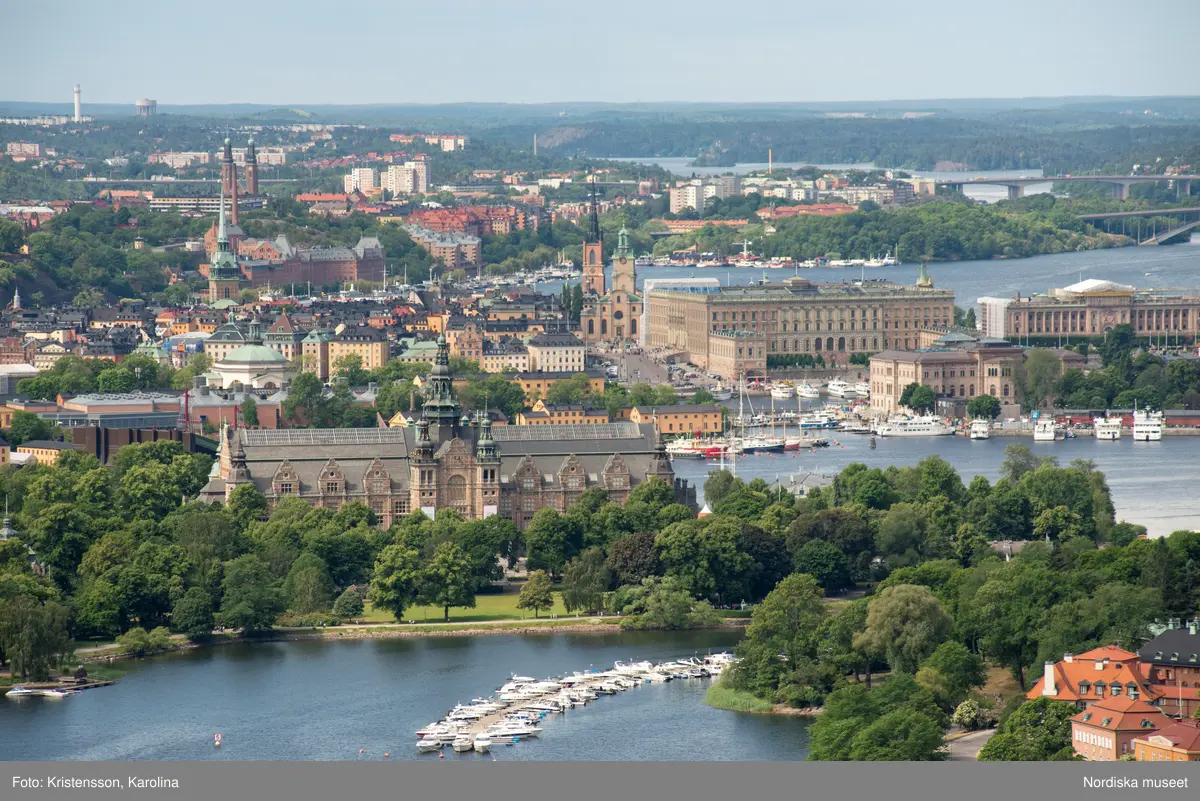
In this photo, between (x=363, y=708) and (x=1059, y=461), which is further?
(x=1059, y=461)

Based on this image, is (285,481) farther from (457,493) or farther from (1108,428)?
(1108,428)

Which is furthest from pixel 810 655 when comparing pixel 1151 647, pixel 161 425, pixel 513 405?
pixel 513 405

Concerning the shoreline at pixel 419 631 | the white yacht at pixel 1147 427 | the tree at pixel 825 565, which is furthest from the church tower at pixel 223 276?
the shoreline at pixel 419 631

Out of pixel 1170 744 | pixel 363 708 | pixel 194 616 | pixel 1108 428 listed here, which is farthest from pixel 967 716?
pixel 1108 428

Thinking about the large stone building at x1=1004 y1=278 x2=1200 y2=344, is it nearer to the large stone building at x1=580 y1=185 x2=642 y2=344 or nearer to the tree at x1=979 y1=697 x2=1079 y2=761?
A: the large stone building at x1=580 y1=185 x2=642 y2=344

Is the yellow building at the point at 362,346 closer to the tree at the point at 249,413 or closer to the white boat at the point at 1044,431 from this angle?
the tree at the point at 249,413

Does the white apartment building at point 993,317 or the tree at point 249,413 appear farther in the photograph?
the white apartment building at point 993,317
